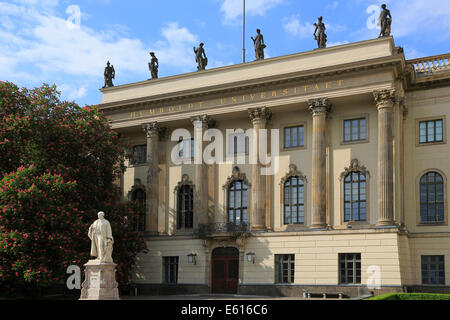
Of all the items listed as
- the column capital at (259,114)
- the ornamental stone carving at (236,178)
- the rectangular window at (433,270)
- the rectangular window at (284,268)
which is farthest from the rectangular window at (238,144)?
the rectangular window at (433,270)

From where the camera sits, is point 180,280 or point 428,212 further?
point 180,280

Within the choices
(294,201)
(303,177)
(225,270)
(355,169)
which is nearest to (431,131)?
(355,169)

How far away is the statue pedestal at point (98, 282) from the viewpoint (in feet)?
80.9

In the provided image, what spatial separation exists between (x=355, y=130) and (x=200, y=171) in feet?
35.6

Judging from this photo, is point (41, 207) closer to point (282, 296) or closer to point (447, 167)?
point (282, 296)

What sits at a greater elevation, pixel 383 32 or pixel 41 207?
pixel 383 32

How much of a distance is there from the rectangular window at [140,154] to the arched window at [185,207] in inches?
160

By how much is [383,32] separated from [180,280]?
20952mm

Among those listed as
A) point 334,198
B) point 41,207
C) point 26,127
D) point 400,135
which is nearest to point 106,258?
point 41,207

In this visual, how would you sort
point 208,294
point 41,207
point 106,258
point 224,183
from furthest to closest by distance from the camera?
point 224,183 → point 208,294 → point 41,207 → point 106,258

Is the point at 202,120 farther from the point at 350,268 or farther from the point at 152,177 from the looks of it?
the point at 350,268

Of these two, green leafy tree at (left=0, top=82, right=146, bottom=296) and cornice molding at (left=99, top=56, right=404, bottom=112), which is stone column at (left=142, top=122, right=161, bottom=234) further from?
green leafy tree at (left=0, top=82, right=146, bottom=296)

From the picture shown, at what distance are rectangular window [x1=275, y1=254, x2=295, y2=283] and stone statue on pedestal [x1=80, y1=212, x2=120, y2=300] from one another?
568 inches

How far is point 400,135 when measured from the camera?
121 feet
